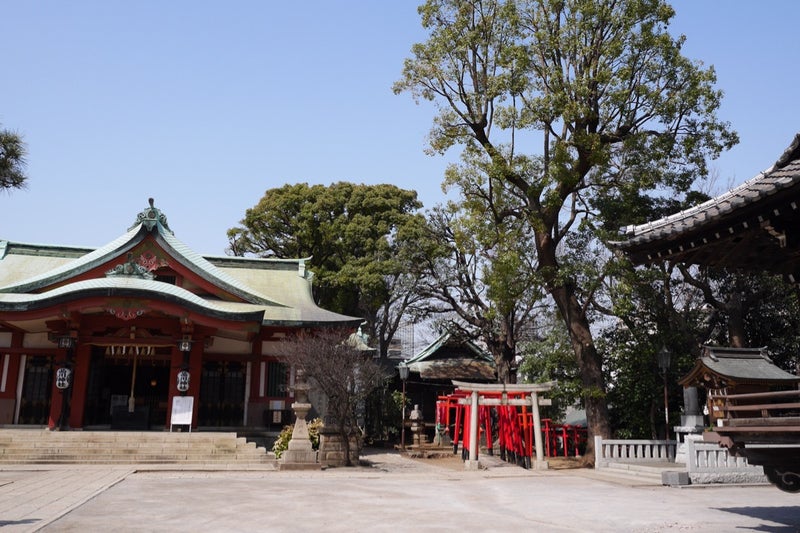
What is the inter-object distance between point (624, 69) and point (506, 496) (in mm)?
12571

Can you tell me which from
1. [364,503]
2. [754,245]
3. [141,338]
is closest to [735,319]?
[754,245]

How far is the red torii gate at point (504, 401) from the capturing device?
19.2m

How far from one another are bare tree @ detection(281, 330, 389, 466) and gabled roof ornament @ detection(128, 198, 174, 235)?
8117 mm

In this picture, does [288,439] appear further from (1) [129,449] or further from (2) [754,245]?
(2) [754,245]

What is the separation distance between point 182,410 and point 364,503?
11573mm

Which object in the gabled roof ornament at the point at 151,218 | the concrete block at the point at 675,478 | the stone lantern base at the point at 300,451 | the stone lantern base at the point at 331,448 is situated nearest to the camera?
the concrete block at the point at 675,478

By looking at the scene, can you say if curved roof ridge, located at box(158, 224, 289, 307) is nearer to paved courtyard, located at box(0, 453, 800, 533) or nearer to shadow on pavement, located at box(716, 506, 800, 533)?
paved courtyard, located at box(0, 453, 800, 533)

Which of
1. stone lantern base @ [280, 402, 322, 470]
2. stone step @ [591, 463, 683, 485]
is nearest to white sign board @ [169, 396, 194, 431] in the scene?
stone lantern base @ [280, 402, 322, 470]

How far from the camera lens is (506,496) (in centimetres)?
1297

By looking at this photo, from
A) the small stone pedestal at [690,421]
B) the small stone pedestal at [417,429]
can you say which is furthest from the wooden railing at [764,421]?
the small stone pedestal at [417,429]

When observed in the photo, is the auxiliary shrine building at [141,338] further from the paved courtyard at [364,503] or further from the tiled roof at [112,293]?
the paved courtyard at [364,503]

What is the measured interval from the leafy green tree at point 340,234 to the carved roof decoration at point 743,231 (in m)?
26.8

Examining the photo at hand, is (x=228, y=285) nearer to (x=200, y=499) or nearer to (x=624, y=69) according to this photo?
(x=200, y=499)

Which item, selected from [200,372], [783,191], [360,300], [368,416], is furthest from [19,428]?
[783,191]
